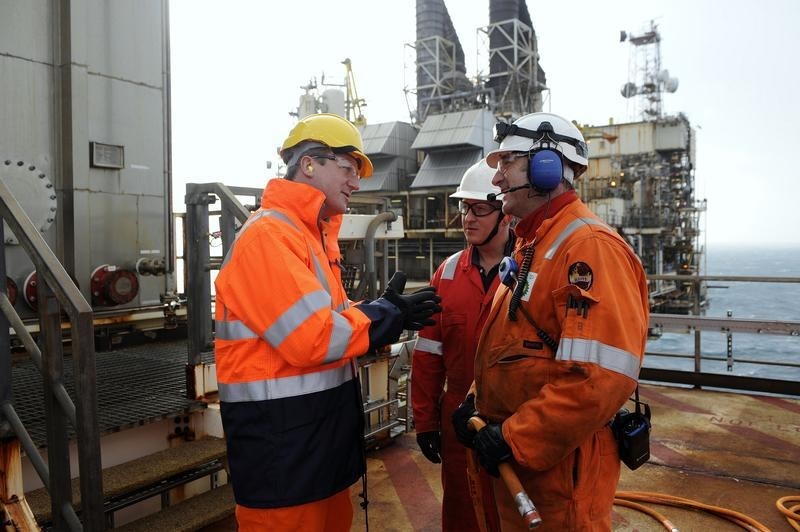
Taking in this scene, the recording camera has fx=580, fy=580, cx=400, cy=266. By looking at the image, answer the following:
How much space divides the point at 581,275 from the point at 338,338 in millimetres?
868

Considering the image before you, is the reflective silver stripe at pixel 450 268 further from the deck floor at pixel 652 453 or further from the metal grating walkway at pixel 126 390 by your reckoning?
the metal grating walkway at pixel 126 390

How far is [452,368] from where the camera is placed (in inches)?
133

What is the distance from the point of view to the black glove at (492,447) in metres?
1.99

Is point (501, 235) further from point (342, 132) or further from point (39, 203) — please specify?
point (39, 203)

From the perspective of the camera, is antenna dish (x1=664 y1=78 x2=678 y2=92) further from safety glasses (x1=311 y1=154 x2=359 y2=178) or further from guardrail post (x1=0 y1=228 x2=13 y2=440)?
guardrail post (x1=0 y1=228 x2=13 y2=440)

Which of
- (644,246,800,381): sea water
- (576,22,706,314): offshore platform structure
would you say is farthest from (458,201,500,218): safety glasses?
(576,22,706,314): offshore platform structure

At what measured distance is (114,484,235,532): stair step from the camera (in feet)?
10.4

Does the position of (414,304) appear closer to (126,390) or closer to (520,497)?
(520,497)

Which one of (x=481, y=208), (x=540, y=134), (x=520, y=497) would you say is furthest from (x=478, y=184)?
(x=520, y=497)

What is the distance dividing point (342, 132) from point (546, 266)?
999 mm

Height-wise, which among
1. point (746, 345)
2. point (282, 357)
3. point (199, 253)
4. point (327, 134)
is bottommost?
point (746, 345)

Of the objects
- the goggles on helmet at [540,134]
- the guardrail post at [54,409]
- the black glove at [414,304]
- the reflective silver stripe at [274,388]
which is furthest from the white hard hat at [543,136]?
the guardrail post at [54,409]

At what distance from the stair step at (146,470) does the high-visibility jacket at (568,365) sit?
2.06 metres

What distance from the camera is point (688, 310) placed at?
36625mm
